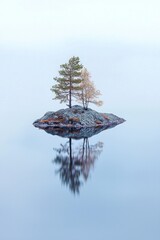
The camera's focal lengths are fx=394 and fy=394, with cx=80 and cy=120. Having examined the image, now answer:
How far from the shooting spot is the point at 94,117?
1649 inches

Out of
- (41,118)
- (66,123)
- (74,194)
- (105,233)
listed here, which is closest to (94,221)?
(105,233)

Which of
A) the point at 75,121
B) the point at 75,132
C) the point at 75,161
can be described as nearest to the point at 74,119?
the point at 75,121

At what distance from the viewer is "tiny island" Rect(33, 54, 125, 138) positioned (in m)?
40.0

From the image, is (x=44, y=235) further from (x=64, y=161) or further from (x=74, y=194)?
(x=64, y=161)

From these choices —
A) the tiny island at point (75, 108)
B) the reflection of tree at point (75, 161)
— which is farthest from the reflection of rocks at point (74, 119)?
the reflection of tree at point (75, 161)

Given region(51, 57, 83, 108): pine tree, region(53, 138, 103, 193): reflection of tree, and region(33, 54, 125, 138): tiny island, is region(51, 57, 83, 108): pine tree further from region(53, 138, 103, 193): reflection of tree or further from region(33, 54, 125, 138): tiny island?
region(53, 138, 103, 193): reflection of tree

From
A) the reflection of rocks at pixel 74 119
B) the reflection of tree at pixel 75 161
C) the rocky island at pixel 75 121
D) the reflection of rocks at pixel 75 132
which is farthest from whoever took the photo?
the reflection of rocks at pixel 74 119

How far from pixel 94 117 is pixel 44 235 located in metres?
28.2

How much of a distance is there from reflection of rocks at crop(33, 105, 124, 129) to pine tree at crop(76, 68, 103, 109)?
1011mm

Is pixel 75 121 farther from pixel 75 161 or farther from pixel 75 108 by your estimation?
pixel 75 161

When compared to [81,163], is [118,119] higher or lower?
higher

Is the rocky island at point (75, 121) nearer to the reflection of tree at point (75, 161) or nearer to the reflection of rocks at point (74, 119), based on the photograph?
the reflection of rocks at point (74, 119)

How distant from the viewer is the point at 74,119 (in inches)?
1578

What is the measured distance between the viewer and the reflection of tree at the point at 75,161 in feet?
68.2
